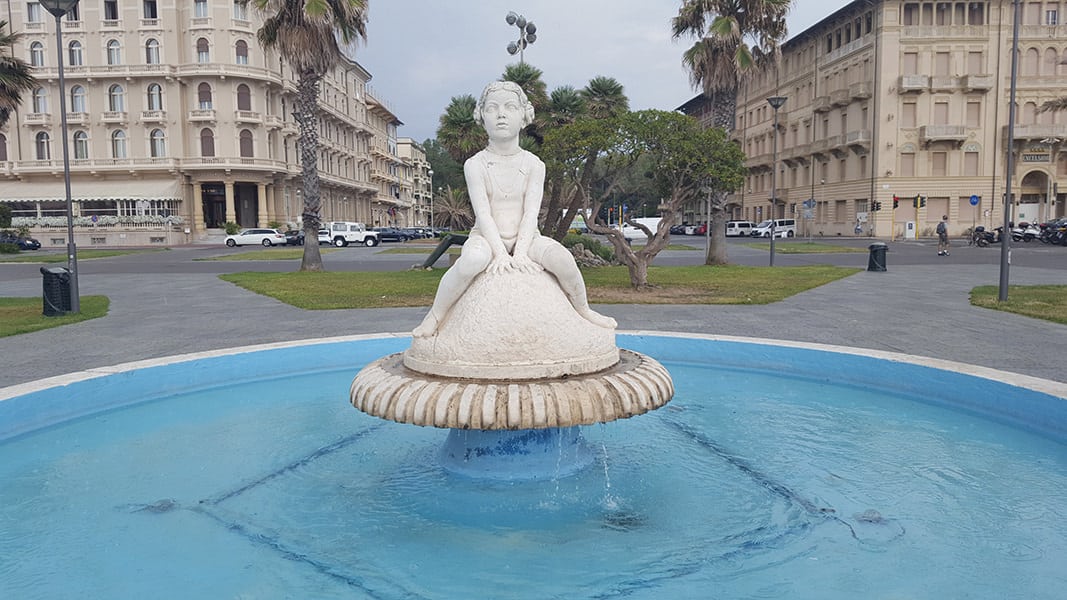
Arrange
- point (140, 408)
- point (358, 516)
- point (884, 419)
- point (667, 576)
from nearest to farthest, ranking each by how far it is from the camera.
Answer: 1. point (667, 576)
2. point (358, 516)
3. point (884, 419)
4. point (140, 408)

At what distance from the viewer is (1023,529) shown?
3.71 meters

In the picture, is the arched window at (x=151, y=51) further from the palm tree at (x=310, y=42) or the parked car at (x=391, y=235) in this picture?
the palm tree at (x=310, y=42)

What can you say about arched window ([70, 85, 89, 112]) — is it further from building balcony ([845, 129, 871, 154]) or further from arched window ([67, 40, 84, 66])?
building balcony ([845, 129, 871, 154])

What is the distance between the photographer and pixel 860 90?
4762 centimetres

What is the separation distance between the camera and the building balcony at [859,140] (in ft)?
155

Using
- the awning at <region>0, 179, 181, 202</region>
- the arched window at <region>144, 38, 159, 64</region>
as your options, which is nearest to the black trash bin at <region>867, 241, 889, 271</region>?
the awning at <region>0, 179, 181, 202</region>

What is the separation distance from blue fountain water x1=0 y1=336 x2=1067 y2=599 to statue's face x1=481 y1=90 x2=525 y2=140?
2156 millimetres

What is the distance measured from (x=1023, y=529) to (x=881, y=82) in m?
49.2

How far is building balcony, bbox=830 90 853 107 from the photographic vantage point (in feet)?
162

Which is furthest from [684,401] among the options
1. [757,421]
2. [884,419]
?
[884,419]

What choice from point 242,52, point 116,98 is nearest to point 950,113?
point 242,52

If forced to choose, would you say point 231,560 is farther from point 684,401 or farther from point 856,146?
point 856,146

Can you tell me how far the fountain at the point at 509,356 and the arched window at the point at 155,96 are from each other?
172 ft

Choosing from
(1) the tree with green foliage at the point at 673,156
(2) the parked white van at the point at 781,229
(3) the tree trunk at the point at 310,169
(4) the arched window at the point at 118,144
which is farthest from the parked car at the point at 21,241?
(2) the parked white van at the point at 781,229
